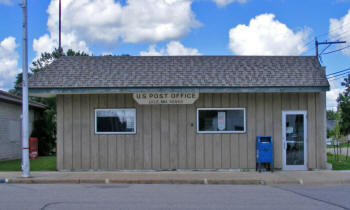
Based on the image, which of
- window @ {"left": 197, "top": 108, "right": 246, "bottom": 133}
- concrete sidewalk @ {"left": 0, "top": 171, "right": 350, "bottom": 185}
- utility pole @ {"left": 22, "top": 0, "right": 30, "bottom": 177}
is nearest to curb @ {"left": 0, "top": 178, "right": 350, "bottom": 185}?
concrete sidewalk @ {"left": 0, "top": 171, "right": 350, "bottom": 185}

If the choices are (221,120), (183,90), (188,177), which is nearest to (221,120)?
(221,120)

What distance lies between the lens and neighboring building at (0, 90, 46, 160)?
20.5 m

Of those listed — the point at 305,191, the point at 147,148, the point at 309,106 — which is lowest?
the point at 305,191

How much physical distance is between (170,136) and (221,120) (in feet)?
6.46

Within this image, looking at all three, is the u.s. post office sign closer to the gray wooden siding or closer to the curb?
the gray wooden siding

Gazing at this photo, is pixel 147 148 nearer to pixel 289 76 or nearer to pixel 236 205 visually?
pixel 289 76

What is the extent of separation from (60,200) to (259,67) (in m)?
9.48

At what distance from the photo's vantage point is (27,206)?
8.59 m

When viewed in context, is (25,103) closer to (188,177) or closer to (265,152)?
(188,177)

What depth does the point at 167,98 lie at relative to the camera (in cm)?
1509

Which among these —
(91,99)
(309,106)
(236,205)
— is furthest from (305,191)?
(91,99)

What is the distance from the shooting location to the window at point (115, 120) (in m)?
15.3

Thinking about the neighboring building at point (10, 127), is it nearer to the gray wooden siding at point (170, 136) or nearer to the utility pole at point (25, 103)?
the gray wooden siding at point (170, 136)

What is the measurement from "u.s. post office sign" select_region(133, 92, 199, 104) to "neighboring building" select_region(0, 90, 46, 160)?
8.48 metres
